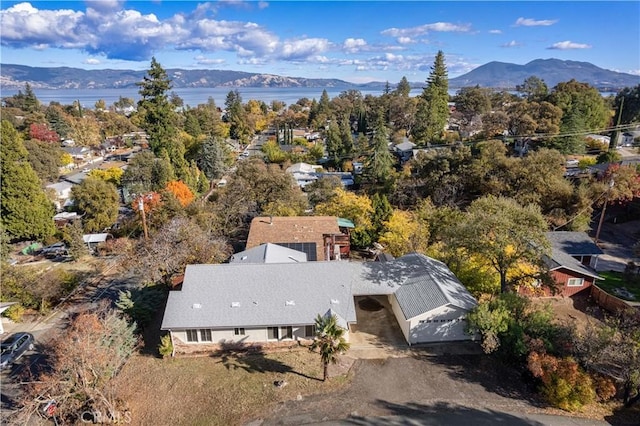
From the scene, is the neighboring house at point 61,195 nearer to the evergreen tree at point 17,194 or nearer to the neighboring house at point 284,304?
the evergreen tree at point 17,194

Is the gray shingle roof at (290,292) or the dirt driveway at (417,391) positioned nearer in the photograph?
the dirt driveway at (417,391)

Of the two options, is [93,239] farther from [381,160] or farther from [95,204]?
[381,160]

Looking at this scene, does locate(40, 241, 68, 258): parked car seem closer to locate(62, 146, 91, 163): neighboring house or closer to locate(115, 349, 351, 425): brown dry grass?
locate(115, 349, 351, 425): brown dry grass

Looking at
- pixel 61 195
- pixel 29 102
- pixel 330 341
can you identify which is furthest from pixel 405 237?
pixel 29 102

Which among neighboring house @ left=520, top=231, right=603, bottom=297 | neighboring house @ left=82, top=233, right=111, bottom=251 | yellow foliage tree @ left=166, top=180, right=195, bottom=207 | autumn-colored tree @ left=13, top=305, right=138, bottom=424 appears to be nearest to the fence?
neighboring house @ left=520, top=231, right=603, bottom=297

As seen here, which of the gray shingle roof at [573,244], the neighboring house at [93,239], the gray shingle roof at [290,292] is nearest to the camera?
the gray shingle roof at [290,292]

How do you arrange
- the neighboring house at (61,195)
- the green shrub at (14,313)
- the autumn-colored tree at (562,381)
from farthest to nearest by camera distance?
the neighboring house at (61,195)
the green shrub at (14,313)
the autumn-colored tree at (562,381)

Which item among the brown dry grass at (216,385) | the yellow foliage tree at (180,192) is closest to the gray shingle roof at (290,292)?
the brown dry grass at (216,385)
